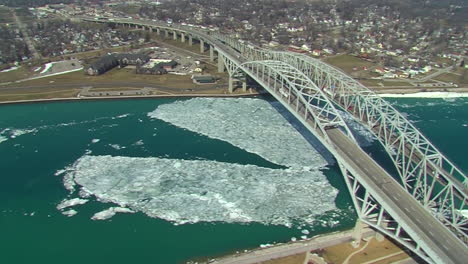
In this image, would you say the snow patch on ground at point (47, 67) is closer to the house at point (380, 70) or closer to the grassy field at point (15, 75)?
the grassy field at point (15, 75)

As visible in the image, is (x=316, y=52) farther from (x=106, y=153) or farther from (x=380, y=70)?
(x=106, y=153)

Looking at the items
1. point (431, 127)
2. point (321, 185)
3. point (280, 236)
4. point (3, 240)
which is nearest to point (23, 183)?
point (3, 240)

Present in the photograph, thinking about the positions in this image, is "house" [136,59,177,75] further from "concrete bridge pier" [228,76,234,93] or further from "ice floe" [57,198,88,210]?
"ice floe" [57,198,88,210]

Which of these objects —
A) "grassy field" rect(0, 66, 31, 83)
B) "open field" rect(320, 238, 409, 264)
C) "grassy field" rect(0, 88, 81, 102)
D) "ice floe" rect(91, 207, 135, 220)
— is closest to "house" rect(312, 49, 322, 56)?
"grassy field" rect(0, 88, 81, 102)

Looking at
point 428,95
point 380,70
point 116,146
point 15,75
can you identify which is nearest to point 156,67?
point 15,75

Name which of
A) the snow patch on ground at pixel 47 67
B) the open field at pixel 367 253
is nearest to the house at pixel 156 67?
the snow patch on ground at pixel 47 67

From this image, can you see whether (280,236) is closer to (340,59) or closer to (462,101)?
(462,101)
